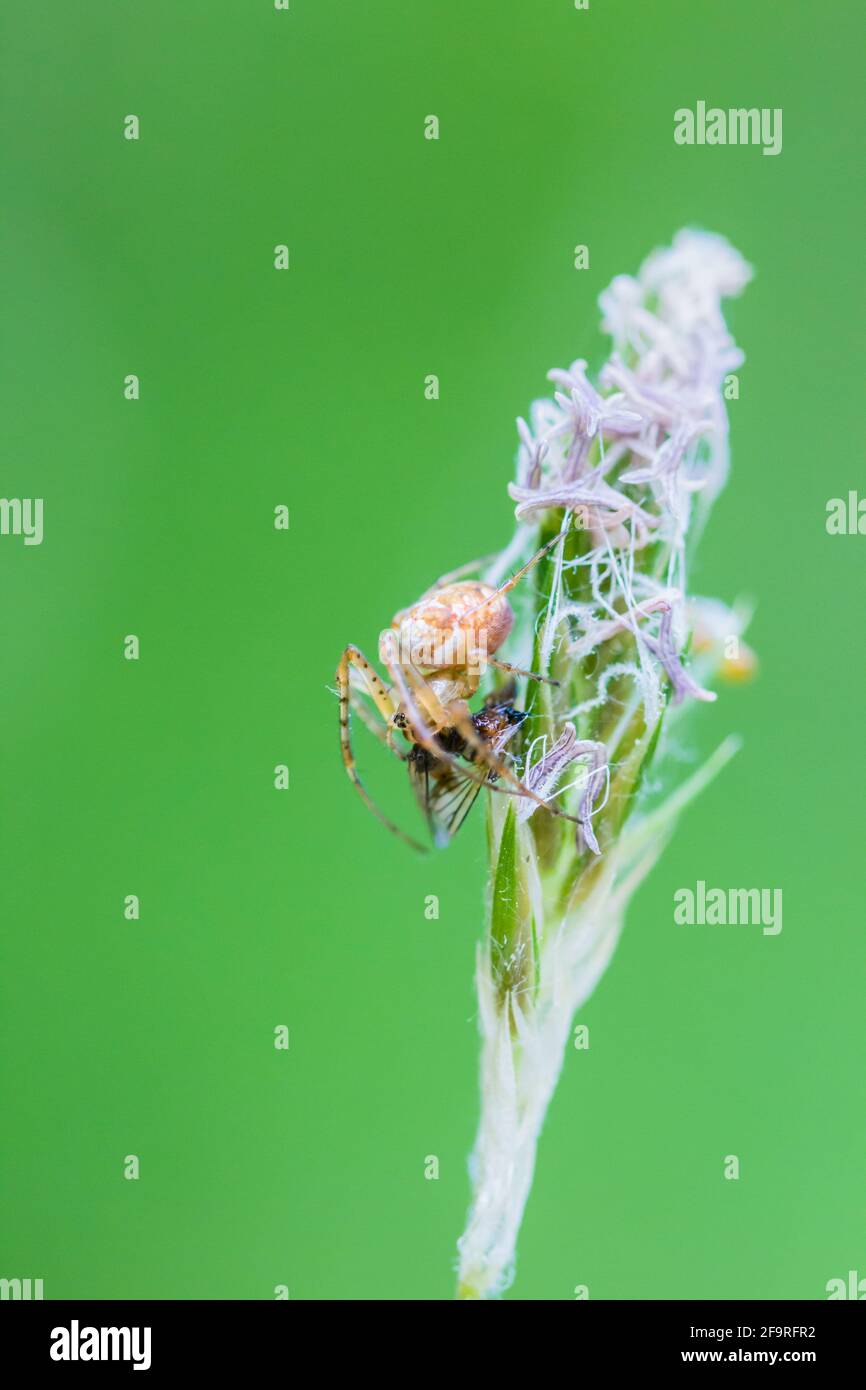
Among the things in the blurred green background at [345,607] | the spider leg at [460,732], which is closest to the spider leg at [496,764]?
the spider leg at [460,732]

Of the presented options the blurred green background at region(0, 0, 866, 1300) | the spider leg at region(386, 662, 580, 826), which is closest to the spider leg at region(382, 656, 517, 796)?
the spider leg at region(386, 662, 580, 826)

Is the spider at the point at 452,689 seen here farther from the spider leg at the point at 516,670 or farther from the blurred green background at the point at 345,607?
the blurred green background at the point at 345,607

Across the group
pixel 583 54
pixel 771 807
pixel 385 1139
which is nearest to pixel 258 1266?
pixel 385 1139

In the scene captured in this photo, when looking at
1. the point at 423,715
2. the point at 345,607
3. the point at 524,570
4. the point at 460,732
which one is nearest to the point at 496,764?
the point at 460,732

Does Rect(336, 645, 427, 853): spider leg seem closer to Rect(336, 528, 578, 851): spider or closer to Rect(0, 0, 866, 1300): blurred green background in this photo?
Rect(336, 528, 578, 851): spider

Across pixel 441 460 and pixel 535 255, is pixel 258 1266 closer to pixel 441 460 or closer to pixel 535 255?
pixel 441 460

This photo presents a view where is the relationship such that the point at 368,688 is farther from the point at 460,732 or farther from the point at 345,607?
the point at 345,607

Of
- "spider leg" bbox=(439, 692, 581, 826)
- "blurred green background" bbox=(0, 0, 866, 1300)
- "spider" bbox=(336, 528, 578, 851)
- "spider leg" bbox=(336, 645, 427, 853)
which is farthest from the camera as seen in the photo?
"blurred green background" bbox=(0, 0, 866, 1300)
